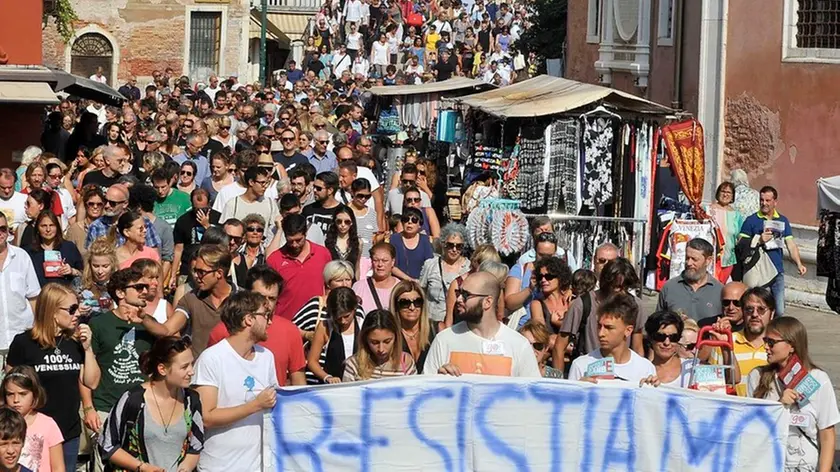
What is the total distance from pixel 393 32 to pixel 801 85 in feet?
66.9

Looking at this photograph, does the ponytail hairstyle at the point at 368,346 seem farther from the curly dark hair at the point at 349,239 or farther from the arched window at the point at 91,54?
the arched window at the point at 91,54

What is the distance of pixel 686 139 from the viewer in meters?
18.6

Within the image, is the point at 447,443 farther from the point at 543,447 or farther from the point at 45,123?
the point at 45,123

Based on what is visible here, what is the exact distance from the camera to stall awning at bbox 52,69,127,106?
22281mm

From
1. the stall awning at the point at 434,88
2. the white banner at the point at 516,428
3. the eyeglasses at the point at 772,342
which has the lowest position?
the white banner at the point at 516,428

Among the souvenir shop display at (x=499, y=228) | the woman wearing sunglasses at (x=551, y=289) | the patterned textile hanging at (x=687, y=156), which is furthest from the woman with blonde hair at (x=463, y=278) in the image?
the patterned textile hanging at (x=687, y=156)

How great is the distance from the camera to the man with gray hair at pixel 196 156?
59.1 feet

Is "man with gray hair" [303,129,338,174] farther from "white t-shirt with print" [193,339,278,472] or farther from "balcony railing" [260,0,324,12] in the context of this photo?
"balcony railing" [260,0,324,12]

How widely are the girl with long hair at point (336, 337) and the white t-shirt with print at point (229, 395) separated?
1.33 m

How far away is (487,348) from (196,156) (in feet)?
31.7

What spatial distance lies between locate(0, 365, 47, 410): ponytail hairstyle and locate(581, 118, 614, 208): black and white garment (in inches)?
430

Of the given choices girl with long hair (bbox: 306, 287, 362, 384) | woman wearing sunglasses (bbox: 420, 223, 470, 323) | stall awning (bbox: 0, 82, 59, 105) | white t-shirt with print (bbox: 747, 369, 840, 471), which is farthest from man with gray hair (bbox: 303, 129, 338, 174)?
white t-shirt with print (bbox: 747, 369, 840, 471)

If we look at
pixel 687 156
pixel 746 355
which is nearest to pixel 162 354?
pixel 746 355

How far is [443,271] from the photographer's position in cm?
1257
